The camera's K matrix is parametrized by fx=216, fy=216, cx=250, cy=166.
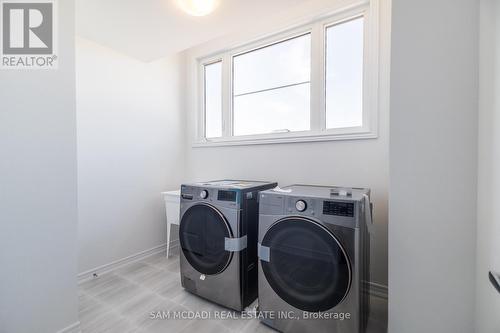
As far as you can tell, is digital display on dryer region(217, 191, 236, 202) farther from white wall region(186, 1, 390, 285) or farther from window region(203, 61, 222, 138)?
window region(203, 61, 222, 138)

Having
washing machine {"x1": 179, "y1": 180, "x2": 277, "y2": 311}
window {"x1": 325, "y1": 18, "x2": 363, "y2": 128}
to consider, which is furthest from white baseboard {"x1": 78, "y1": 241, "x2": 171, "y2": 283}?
window {"x1": 325, "y1": 18, "x2": 363, "y2": 128}

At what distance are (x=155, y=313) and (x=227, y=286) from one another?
0.55 m

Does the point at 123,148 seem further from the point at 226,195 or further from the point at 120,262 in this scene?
the point at 226,195

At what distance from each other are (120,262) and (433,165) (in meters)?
2.67

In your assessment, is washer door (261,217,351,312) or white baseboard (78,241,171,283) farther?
white baseboard (78,241,171,283)

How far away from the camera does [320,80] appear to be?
1923 mm

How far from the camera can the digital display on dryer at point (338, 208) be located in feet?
3.62

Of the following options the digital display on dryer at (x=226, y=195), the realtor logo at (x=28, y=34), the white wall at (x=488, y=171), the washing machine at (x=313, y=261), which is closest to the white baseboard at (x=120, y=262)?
the digital display on dryer at (x=226, y=195)

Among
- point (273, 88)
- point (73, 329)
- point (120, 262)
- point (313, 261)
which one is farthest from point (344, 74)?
point (120, 262)

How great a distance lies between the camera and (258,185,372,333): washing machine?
43.4 inches

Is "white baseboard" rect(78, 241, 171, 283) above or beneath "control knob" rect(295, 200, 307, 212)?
beneath

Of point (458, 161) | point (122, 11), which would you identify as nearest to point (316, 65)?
point (458, 161)

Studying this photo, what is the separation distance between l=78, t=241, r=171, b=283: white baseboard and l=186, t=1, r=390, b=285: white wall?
96 cm

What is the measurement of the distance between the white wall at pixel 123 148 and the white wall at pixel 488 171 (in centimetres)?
262
